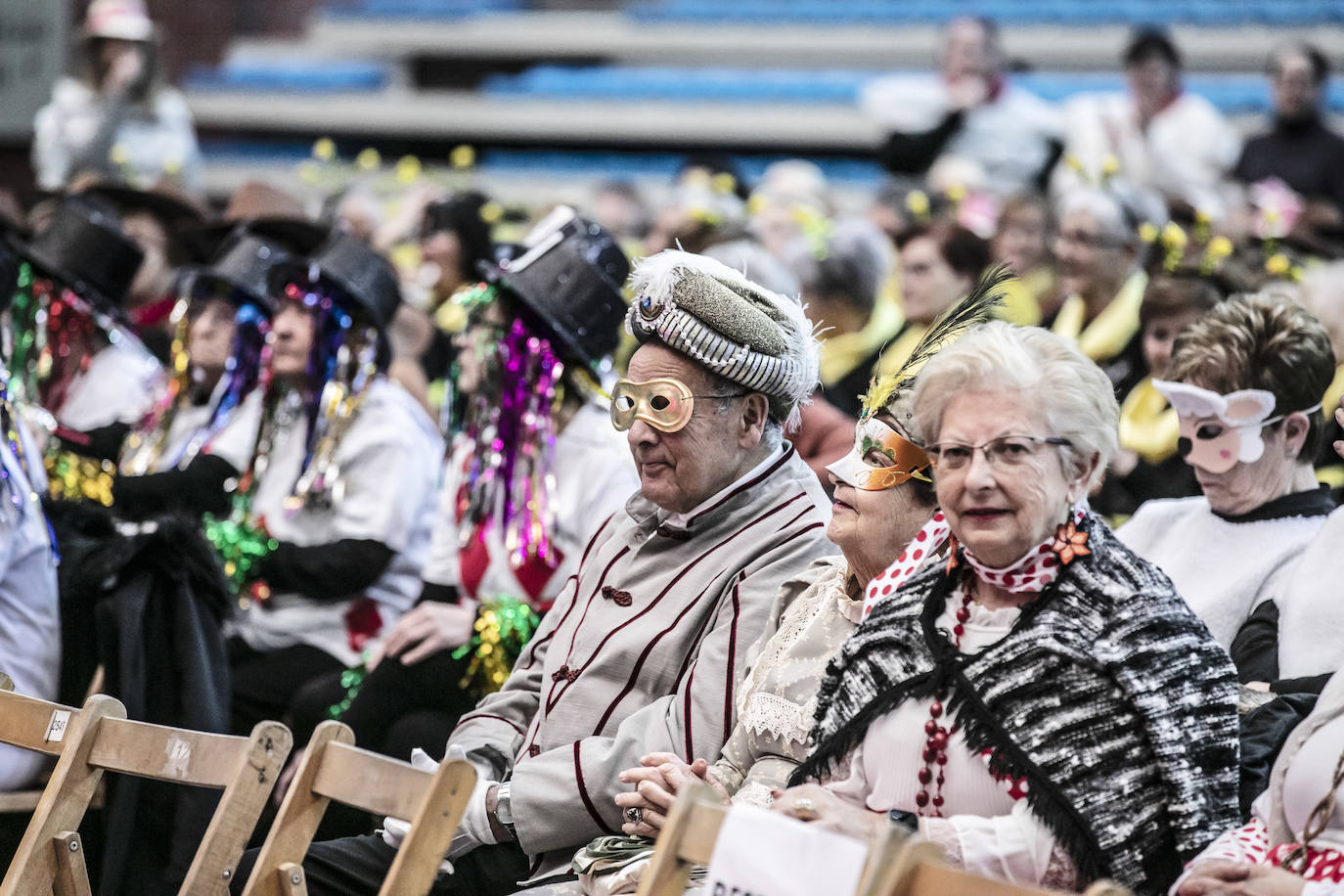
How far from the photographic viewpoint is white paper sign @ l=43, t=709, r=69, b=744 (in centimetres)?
291

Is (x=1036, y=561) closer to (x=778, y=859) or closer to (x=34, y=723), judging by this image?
(x=778, y=859)

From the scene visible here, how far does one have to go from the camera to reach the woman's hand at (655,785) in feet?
8.99

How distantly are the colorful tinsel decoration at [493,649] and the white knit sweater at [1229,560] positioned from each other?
1.46 meters

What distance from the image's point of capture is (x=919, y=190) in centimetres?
838

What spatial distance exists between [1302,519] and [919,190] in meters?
5.33

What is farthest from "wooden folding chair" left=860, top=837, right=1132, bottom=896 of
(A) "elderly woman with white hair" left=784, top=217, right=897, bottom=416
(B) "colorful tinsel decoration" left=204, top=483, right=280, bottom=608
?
(A) "elderly woman with white hair" left=784, top=217, right=897, bottom=416

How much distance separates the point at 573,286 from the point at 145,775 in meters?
1.80

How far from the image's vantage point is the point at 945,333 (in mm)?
2912

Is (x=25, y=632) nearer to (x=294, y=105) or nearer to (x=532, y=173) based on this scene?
(x=532, y=173)

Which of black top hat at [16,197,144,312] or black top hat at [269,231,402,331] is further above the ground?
black top hat at [269,231,402,331]

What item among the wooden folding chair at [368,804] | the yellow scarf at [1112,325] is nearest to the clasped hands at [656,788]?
the wooden folding chair at [368,804]

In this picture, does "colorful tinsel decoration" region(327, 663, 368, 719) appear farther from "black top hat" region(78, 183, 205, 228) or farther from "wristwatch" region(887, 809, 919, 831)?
"black top hat" region(78, 183, 205, 228)

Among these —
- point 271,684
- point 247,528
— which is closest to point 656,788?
point 271,684

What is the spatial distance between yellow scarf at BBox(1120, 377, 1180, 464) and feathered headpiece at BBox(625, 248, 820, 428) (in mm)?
1846
